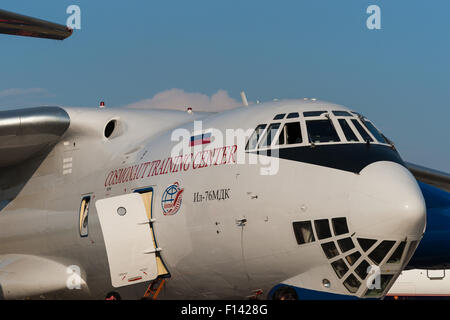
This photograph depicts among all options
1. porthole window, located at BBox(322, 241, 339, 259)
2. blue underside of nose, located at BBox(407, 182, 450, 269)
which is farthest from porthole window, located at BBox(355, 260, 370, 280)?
blue underside of nose, located at BBox(407, 182, 450, 269)

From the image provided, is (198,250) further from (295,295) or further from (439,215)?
(439,215)

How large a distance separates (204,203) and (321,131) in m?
1.73

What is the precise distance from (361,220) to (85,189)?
5.18 m

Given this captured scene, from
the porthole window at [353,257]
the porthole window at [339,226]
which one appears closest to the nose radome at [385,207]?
the porthole window at [339,226]

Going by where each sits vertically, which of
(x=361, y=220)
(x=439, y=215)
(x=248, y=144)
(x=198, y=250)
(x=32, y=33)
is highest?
(x=32, y=33)

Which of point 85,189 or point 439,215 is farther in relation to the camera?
point 439,215

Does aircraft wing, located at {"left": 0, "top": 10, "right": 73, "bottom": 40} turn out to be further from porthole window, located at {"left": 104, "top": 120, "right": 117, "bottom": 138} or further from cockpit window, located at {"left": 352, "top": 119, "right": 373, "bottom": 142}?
cockpit window, located at {"left": 352, "top": 119, "right": 373, "bottom": 142}

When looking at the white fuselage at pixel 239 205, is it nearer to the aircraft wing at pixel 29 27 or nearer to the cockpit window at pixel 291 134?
the cockpit window at pixel 291 134

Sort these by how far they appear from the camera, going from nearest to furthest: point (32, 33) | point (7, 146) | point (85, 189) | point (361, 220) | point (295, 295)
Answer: point (361, 220) < point (295, 295) < point (32, 33) < point (85, 189) < point (7, 146)

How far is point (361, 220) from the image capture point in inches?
283

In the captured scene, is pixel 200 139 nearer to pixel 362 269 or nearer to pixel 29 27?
pixel 362 269

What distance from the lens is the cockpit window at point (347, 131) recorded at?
26.4ft

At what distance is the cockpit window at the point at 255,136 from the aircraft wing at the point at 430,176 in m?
8.32
